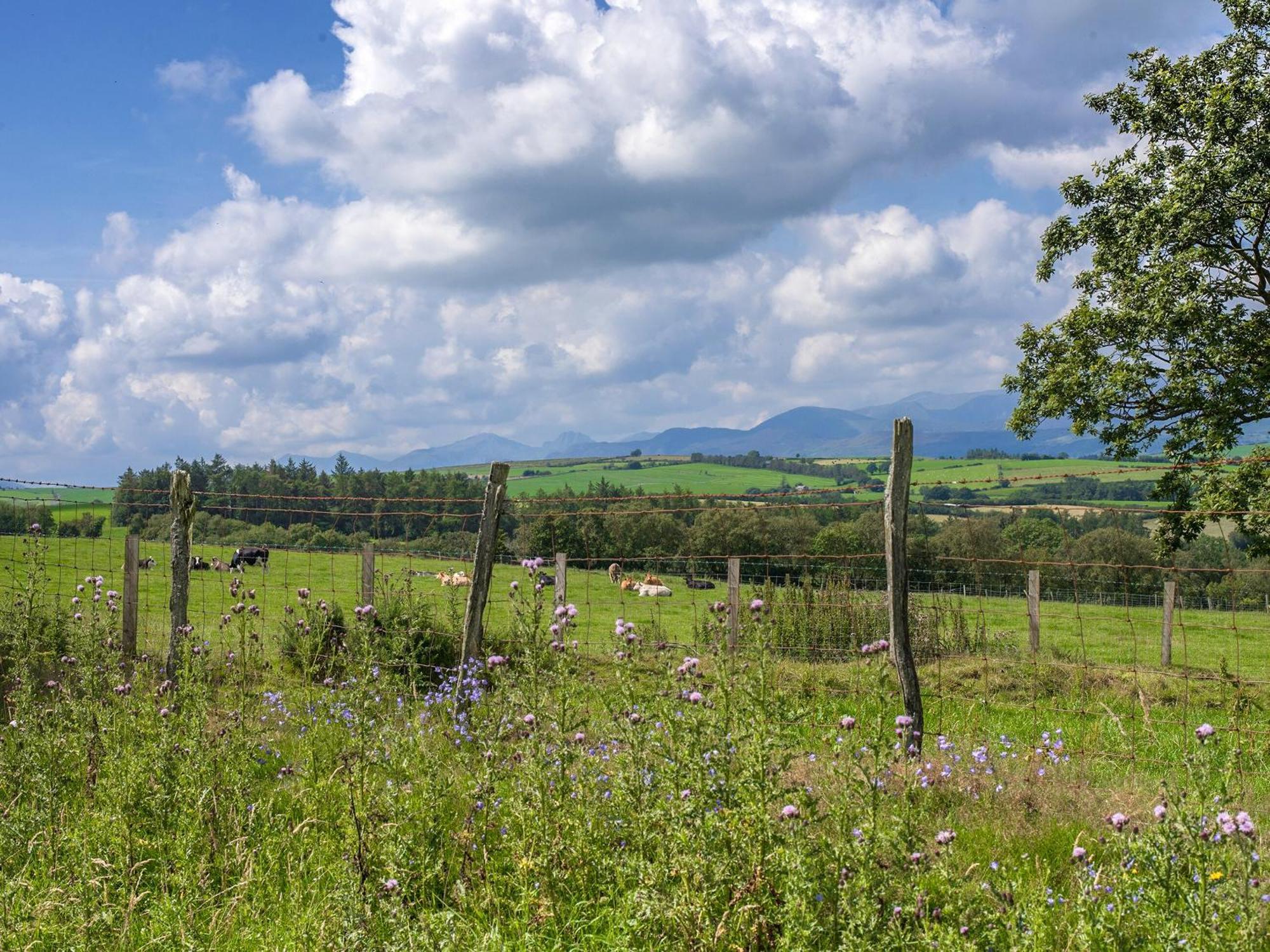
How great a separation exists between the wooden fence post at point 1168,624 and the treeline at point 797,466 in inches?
2491

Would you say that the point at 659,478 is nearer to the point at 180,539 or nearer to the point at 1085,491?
the point at 1085,491

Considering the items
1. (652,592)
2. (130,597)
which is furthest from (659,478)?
(130,597)

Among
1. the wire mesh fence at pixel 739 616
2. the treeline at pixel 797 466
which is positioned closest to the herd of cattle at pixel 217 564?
the wire mesh fence at pixel 739 616

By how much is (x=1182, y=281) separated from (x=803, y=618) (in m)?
11.7

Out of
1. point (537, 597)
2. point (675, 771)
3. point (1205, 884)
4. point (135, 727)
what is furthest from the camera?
point (135, 727)

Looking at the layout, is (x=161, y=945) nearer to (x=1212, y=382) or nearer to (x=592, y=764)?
(x=592, y=764)

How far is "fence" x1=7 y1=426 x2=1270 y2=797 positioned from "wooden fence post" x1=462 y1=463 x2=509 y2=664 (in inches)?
0.7

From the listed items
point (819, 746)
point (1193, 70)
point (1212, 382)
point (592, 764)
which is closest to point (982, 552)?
point (1212, 382)

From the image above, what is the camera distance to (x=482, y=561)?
26.3ft

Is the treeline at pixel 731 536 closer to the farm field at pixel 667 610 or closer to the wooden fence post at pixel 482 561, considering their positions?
the wooden fence post at pixel 482 561

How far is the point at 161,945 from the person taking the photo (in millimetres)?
3754

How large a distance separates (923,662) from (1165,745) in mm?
4457

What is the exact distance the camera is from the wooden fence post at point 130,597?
33.4 ft

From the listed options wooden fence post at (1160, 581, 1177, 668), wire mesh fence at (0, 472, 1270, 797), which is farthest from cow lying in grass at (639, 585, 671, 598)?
wooden fence post at (1160, 581, 1177, 668)
